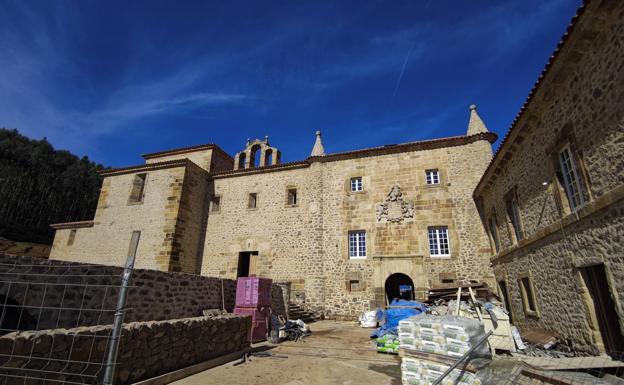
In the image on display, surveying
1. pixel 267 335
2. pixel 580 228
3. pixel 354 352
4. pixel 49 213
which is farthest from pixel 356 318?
pixel 49 213

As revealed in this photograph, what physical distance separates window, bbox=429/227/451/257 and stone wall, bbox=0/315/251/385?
33.6 ft

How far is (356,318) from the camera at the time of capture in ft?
45.0

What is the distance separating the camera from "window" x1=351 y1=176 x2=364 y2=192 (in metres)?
15.9

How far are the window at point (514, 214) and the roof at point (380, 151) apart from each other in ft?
17.5

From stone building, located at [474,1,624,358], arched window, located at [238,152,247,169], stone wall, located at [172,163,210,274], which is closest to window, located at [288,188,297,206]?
arched window, located at [238,152,247,169]

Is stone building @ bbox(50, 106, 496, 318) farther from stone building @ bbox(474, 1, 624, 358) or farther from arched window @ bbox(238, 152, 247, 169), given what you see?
stone building @ bbox(474, 1, 624, 358)

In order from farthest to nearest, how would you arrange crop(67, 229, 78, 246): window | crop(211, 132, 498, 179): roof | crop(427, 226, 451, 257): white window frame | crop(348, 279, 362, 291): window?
crop(67, 229, 78, 246): window
crop(211, 132, 498, 179): roof
crop(348, 279, 362, 291): window
crop(427, 226, 451, 257): white window frame

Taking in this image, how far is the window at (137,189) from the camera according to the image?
1759cm

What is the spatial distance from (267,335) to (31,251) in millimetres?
27246

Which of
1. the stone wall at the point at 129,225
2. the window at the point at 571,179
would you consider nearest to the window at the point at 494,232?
the window at the point at 571,179

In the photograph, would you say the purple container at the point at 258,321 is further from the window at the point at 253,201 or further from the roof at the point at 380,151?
the roof at the point at 380,151

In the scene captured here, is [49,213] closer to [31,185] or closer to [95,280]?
[31,185]

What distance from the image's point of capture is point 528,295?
8.70m

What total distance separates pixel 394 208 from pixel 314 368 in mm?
9971
